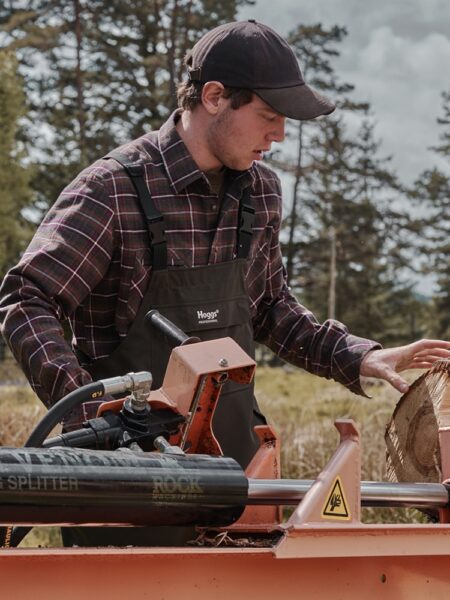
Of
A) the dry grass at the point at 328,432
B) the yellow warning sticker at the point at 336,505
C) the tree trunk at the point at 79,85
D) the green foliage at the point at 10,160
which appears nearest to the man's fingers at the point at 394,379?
the yellow warning sticker at the point at 336,505

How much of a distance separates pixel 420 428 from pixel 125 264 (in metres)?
1.00

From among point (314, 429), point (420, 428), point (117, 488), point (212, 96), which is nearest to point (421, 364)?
point (420, 428)

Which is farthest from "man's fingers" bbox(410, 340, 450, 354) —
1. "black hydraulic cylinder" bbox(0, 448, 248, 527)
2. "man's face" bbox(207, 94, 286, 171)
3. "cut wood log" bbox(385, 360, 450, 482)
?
"black hydraulic cylinder" bbox(0, 448, 248, 527)

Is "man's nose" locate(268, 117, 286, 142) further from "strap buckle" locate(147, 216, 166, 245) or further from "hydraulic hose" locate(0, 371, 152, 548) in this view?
"hydraulic hose" locate(0, 371, 152, 548)

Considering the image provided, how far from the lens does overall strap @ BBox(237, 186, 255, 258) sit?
3.18 m

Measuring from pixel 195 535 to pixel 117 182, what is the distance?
3.52 ft

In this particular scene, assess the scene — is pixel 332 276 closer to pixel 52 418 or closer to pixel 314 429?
pixel 314 429

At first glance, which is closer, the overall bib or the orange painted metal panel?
the orange painted metal panel

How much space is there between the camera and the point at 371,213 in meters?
33.1

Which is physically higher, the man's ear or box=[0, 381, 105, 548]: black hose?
the man's ear

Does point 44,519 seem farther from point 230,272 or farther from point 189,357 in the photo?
point 230,272

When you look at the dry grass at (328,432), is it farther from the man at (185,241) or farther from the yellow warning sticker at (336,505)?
the yellow warning sticker at (336,505)

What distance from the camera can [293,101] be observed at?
2910mm

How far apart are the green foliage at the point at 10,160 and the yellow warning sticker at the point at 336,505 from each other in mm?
20705
